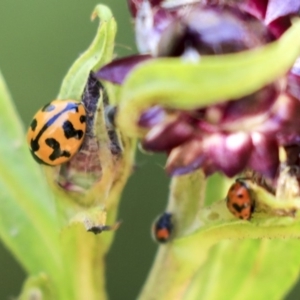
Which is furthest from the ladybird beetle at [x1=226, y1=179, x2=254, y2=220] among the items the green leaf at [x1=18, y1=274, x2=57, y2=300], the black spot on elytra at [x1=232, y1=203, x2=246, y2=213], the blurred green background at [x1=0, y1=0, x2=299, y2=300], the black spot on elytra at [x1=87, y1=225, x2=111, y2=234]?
the blurred green background at [x1=0, y1=0, x2=299, y2=300]

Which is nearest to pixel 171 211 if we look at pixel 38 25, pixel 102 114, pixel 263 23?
pixel 102 114

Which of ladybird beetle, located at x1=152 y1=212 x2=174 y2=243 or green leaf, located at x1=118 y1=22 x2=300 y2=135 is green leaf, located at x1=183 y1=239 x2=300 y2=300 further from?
green leaf, located at x1=118 y1=22 x2=300 y2=135

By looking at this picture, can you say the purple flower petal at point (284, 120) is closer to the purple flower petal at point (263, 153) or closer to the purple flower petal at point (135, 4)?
the purple flower petal at point (263, 153)

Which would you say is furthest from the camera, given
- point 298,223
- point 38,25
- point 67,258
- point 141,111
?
point 38,25

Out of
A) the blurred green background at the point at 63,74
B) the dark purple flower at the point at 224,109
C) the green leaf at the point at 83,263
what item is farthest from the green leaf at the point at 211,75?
the blurred green background at the point at 63,74

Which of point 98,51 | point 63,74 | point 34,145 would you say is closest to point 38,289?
point 34,145

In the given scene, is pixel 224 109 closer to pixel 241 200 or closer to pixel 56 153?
pixel 241 200

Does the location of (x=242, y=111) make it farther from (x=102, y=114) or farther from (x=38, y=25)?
(x=38, y=25)
